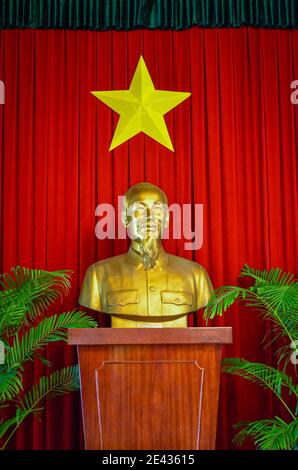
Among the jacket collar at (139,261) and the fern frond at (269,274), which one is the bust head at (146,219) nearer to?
the jacket collar at (139,261)

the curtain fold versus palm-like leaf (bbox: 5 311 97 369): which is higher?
the curtain fold

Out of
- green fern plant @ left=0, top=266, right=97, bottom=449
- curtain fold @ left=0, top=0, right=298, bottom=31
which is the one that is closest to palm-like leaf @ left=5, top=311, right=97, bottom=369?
green fern plant @ left=0, top=266, right=97, bottom=449

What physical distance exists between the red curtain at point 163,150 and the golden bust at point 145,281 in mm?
585

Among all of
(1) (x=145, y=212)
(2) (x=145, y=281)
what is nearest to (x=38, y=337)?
(2) (x=145, y=281)

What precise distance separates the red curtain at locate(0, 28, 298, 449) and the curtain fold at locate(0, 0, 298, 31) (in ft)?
0.22

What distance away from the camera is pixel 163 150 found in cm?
478

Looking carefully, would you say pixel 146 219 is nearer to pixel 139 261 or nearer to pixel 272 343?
pixel 139 261

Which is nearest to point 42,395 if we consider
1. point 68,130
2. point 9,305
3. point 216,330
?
point 9,305

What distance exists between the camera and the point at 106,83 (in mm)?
4828

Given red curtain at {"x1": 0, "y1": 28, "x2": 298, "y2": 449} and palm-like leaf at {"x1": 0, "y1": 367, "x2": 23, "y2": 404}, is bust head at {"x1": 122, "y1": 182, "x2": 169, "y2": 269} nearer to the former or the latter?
red curtain at {"x1": 0, "y1": 28, "x2": 298, "y2": 449}

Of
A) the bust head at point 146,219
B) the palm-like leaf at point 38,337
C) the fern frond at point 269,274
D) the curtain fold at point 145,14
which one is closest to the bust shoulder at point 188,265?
the bust head at point 146,219

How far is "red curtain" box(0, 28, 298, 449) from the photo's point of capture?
15.3 ft

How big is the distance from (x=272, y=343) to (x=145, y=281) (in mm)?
1087

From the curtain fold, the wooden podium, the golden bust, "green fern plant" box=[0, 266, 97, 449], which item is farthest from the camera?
the curtain fold
